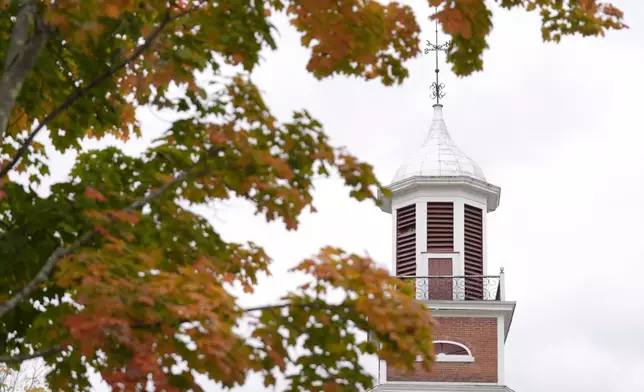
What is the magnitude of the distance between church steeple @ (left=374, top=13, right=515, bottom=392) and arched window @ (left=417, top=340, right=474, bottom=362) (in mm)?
26

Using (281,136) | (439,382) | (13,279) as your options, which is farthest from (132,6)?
(439,382)

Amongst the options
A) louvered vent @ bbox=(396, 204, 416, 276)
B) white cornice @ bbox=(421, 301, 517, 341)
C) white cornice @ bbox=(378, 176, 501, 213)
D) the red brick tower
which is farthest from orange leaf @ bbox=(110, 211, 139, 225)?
louvered vent @ bbox=(396, 204, 416, 276)

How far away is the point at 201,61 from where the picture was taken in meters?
8.53

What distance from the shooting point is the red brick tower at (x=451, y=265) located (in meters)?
31.3

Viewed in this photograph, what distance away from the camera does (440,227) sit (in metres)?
32.5

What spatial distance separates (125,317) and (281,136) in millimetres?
2130

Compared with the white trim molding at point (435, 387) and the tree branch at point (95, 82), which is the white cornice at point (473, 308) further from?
the tree branch at point (95, 82)

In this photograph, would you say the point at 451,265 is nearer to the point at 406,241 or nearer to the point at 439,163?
the point at 406,241

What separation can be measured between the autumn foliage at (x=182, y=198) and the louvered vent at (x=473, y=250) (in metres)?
23.0

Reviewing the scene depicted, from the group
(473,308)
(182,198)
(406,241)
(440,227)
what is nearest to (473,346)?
(473,308)

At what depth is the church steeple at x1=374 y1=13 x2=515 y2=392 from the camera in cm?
3130

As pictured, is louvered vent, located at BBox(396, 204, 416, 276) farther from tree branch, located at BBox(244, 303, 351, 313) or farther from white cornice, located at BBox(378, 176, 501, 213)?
tree branch, located at BBox(244, 303, 351, 313)

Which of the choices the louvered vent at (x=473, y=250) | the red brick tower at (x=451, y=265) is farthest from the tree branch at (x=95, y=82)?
the louvered vent at (x=473, y=250)

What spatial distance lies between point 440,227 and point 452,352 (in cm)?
335
